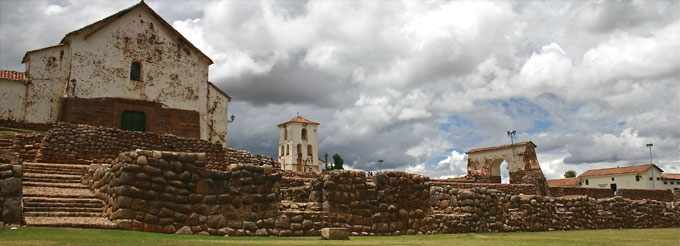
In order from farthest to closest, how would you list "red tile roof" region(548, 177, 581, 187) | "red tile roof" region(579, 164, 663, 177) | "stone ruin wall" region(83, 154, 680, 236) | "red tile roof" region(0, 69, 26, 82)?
"red tile roof" region(548, 177, 581, 187)
"red tile roof" region(579, 164, 663, 177)
"red tile roof" region(0, 69, 26, 82)
"stone ruin wall" region(83, 154, 680, 236)

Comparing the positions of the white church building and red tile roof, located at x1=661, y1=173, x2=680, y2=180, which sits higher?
the white church building

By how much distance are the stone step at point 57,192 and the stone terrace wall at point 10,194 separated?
4.11 feet

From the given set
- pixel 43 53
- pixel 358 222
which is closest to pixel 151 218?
pixel 358 222

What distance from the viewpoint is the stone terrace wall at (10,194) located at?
25.8 feet

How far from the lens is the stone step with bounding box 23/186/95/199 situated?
978 cm

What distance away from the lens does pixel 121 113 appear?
24.7 m

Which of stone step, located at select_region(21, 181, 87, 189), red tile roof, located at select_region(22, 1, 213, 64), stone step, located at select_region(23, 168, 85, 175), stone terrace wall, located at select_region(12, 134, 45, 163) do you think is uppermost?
red tile roof, located at select_region(22, 1, 213, 64)

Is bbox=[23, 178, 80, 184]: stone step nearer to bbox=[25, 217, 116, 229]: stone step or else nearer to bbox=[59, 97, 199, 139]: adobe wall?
bbox=[25, 217, 116, 229]: stone step

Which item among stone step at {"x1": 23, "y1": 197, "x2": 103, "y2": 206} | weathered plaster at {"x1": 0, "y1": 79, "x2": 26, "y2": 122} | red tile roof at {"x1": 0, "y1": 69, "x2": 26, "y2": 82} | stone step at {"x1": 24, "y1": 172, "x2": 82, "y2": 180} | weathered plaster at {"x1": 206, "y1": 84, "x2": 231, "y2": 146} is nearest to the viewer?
stone step at {"x1": 23, "y1": 197, "x2": 103, "y2": 206}

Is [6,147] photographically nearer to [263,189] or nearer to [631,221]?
[263,189]

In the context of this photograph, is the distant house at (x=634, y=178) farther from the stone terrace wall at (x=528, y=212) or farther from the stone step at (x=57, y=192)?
the stone step at (x=57, y=192)

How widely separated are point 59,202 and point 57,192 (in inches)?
38.0

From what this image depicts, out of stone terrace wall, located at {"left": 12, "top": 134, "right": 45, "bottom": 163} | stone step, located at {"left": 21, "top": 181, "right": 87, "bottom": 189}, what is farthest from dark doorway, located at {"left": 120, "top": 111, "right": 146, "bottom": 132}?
stone step, located at {"left": 21, "top": 181, "right": 87, "bottom": 189}

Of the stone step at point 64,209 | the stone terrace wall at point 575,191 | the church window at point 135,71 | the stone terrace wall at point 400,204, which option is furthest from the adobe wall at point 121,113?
the stone terrace wall at point 575,191
